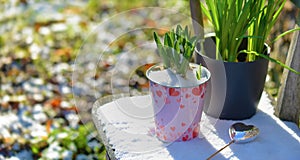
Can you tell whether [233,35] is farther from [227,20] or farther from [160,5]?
[160,5]

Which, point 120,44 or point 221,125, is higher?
point 221,125

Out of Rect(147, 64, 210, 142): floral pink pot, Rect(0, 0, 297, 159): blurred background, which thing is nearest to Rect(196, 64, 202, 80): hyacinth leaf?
Rect(147, 64, 210, 142): floral pink pot

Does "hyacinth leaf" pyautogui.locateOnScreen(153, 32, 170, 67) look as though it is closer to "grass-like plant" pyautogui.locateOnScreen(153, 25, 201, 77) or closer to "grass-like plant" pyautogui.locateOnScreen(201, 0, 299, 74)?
"grass-like plant" pyautogui.locateOnScreen(153, 25, 201, 77)

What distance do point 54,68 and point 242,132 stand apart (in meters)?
1.40

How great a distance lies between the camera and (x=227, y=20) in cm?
132

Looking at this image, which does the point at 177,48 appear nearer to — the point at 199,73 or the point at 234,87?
the point at 199,73

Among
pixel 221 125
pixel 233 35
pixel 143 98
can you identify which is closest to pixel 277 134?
pixel 221 125

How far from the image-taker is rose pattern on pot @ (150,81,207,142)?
125 centimetres

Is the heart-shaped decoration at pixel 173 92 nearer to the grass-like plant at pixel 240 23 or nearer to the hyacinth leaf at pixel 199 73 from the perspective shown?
the hyacinth leaf at pixel 199 73

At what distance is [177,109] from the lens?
1.27 metres

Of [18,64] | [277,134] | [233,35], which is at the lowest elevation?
[18,64]

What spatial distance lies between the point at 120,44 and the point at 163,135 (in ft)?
4.53

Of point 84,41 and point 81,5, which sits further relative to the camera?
point 81,5

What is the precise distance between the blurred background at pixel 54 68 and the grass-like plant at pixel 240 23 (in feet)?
0.97
